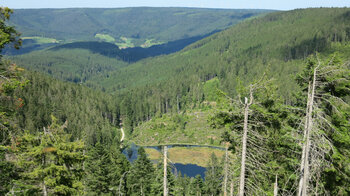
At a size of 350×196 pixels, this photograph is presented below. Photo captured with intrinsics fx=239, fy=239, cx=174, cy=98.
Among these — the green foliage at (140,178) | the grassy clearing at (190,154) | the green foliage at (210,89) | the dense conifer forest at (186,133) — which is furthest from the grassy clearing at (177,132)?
the green foliage at (140,178)

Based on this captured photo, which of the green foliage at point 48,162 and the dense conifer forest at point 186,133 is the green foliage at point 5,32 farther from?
the green foliage at point 48,162

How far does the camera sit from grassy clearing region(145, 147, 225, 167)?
92.8 m

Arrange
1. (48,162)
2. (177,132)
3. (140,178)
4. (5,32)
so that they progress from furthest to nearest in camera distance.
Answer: (177,132), (140,178), (48,162), (5,32)

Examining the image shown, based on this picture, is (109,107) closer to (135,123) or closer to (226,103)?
(135,123)

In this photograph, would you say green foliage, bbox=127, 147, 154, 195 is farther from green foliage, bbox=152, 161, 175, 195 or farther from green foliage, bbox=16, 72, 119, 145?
green foliage, bbox=16, 72, 119, 145

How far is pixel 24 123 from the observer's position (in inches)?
3531

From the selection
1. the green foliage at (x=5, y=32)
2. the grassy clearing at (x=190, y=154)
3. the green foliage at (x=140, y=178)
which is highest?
the green foliage at (x=5, y=32)

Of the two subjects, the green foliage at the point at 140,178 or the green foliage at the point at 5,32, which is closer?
the green foliage at the point at 5,32

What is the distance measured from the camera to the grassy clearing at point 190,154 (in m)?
92.8

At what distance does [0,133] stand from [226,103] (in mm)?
14559

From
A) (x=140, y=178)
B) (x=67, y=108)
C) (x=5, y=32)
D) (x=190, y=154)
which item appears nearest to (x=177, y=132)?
(x=190, y=154)

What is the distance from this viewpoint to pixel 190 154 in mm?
100750

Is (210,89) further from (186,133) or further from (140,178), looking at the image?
(140,178)

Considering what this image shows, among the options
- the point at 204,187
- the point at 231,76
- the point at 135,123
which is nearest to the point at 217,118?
the point at 204,187
